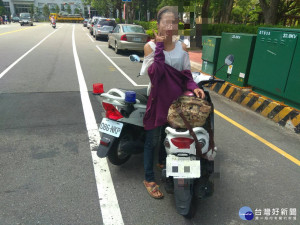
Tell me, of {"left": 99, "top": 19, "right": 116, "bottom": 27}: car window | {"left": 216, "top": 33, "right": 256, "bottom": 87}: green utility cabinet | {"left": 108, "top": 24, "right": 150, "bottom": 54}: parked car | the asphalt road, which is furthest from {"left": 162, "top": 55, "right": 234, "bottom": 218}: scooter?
{"left": 99, "top": 19, "right": 116, "bottom": 27}: car window

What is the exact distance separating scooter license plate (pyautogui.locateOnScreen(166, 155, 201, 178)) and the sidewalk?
3.24 m

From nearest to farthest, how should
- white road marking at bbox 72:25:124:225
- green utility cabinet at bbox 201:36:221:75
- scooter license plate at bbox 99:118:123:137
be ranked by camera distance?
white road marking at bbox 72:25:124:225 → scooter license plate at bbox 99:118:123:137 → green utility cabinet at bbox 201:36:221:75

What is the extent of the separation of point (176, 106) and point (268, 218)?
1481 mm

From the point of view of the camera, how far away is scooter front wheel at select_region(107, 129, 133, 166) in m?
3.23

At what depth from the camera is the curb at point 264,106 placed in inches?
191

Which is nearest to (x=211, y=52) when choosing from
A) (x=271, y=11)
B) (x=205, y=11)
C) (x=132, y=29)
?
(x=271, y=11)

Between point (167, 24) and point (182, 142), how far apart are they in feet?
3.67

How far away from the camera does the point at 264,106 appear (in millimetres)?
5582

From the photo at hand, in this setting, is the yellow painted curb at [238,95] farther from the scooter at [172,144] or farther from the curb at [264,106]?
the scooter at [172,144]

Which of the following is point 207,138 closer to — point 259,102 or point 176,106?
point 176,106

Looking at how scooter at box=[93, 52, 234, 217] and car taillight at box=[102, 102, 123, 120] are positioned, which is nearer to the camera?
scooter at box=[93, 52, 234, 217]

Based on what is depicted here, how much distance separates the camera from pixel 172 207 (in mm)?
2766

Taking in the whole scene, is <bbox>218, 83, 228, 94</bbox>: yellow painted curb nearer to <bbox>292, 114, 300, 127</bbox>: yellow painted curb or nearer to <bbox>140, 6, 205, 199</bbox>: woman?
<bbox>292, 114, 300, 127</bbox>: yellow painted curb

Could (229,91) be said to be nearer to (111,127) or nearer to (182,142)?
(111,127)
